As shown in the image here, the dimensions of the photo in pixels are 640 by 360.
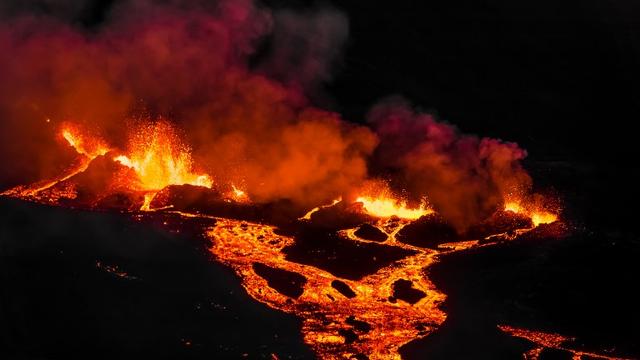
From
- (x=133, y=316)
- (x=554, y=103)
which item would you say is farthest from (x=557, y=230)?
(x=554, y=103)

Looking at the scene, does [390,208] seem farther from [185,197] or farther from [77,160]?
[77,160]

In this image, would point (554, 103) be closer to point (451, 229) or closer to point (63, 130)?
point (451, 229)

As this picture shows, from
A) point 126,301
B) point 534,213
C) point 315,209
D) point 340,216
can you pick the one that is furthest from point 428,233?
point 126,301

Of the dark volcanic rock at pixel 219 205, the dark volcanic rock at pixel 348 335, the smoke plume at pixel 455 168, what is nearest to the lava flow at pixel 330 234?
the dark volcanic rock at pixel 348 335

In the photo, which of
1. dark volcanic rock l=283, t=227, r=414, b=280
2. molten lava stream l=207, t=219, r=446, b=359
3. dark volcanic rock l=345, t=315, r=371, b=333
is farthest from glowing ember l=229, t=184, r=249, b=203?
dark volcanic rock l=345, t=315, r=371, b=333

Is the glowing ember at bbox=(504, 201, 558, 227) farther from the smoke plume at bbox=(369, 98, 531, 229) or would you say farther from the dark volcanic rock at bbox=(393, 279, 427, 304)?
the dark volcanic rock at bbox=(393, 279, 427, 304)

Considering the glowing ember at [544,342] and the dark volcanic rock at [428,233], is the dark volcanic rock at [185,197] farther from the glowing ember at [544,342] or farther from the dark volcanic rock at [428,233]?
the glowing ember at [544,342]
